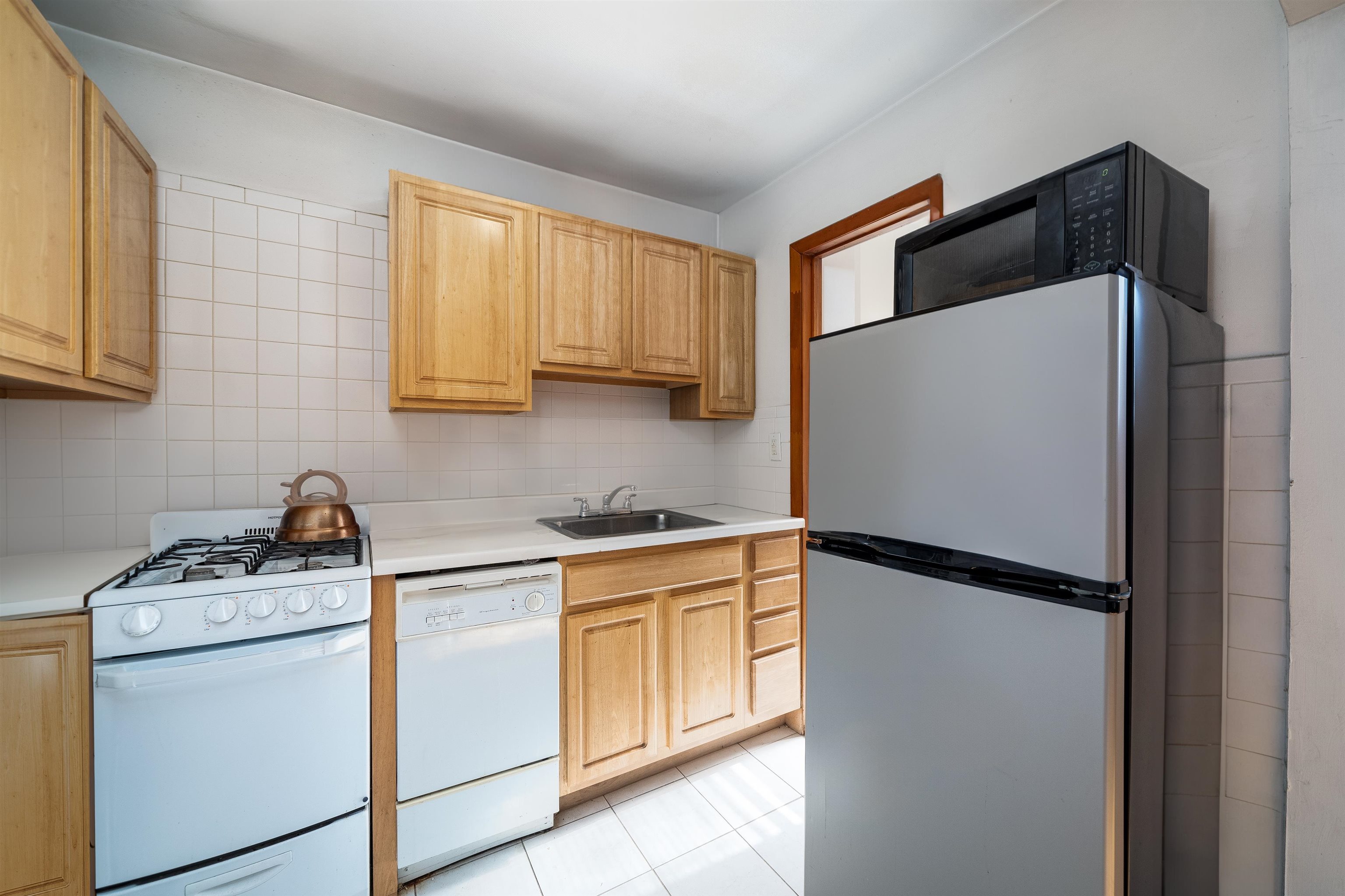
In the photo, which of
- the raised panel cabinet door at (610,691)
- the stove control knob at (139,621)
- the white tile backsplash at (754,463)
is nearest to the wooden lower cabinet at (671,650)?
the raised panel cabinet door at (610,691)

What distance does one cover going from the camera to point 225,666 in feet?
4.14

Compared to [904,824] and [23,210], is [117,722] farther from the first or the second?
[904,824]

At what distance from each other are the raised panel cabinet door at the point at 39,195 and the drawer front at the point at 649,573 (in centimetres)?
139

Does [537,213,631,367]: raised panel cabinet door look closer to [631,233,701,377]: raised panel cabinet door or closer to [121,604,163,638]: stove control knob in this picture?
[631,233,701,377]: raised panel cabinet door

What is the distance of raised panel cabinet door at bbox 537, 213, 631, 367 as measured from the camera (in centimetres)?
209

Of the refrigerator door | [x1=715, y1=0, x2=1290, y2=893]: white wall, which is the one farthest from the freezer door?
[x1=715, y1=0, x2=1290, y2=893]: white wall

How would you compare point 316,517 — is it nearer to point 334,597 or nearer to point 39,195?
point 334,597

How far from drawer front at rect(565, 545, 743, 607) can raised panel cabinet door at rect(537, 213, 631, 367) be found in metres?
0.84

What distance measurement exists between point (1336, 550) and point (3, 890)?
8.98 feet

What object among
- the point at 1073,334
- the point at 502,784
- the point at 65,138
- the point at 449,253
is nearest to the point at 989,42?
the point at 1073,334

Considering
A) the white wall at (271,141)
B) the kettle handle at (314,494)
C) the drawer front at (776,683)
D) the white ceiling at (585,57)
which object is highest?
the white ceiling at (585,57)

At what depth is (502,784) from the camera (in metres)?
1.66

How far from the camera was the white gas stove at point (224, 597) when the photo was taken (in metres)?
1.19

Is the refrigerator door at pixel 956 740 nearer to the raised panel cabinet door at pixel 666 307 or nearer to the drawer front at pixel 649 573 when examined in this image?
the drawer front at pixel 649 573
